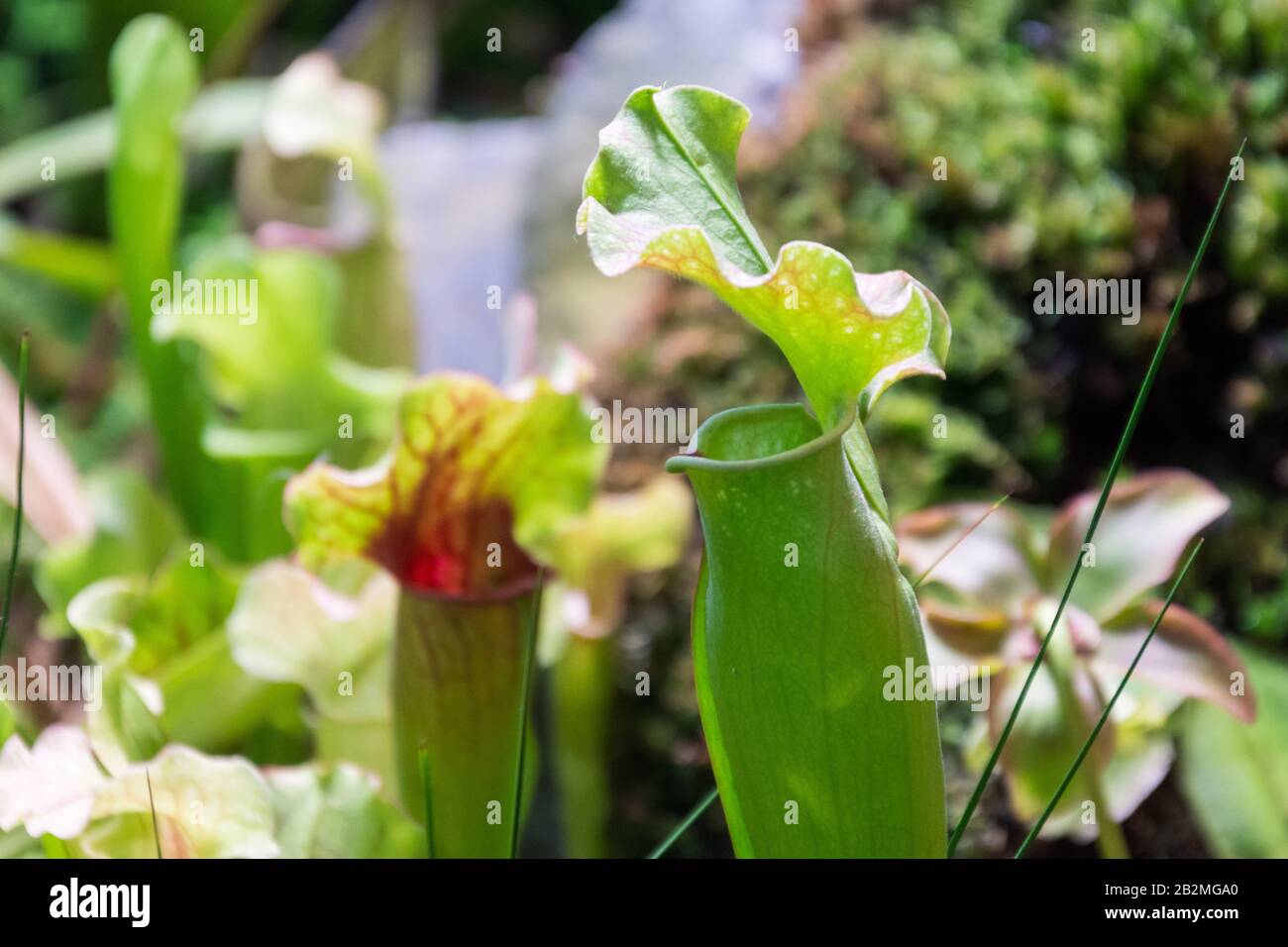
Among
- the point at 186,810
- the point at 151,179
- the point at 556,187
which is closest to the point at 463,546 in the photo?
the point at 186,810

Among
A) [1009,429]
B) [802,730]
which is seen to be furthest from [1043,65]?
[802,730]

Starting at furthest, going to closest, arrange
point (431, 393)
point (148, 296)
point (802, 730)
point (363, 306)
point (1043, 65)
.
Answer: point (1043, 65) < point (363, 306) < point (148, 296) < point (431, 393) < point (802, 730)

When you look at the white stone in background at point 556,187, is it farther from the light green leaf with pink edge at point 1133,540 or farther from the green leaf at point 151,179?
the light green leaf with pink edge at point 1133,540

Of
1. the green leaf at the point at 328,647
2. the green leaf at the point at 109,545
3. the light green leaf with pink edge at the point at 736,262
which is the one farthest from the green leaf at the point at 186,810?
the green leaf at the point at 109,545

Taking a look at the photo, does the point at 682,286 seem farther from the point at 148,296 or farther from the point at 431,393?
the point at 431,393

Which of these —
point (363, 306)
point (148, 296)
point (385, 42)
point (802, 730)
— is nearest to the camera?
point (802, 730)

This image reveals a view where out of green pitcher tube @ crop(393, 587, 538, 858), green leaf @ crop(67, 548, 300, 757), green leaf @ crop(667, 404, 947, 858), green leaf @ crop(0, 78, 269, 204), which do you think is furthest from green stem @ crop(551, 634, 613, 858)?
green leaf @ crop(0, 78, 269, 204)

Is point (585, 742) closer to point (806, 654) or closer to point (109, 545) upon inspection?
point (109, 545)

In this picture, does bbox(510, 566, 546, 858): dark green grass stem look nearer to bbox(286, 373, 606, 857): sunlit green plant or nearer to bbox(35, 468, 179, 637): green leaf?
bbox(286, 373, 606, 857): sunlit green plant
